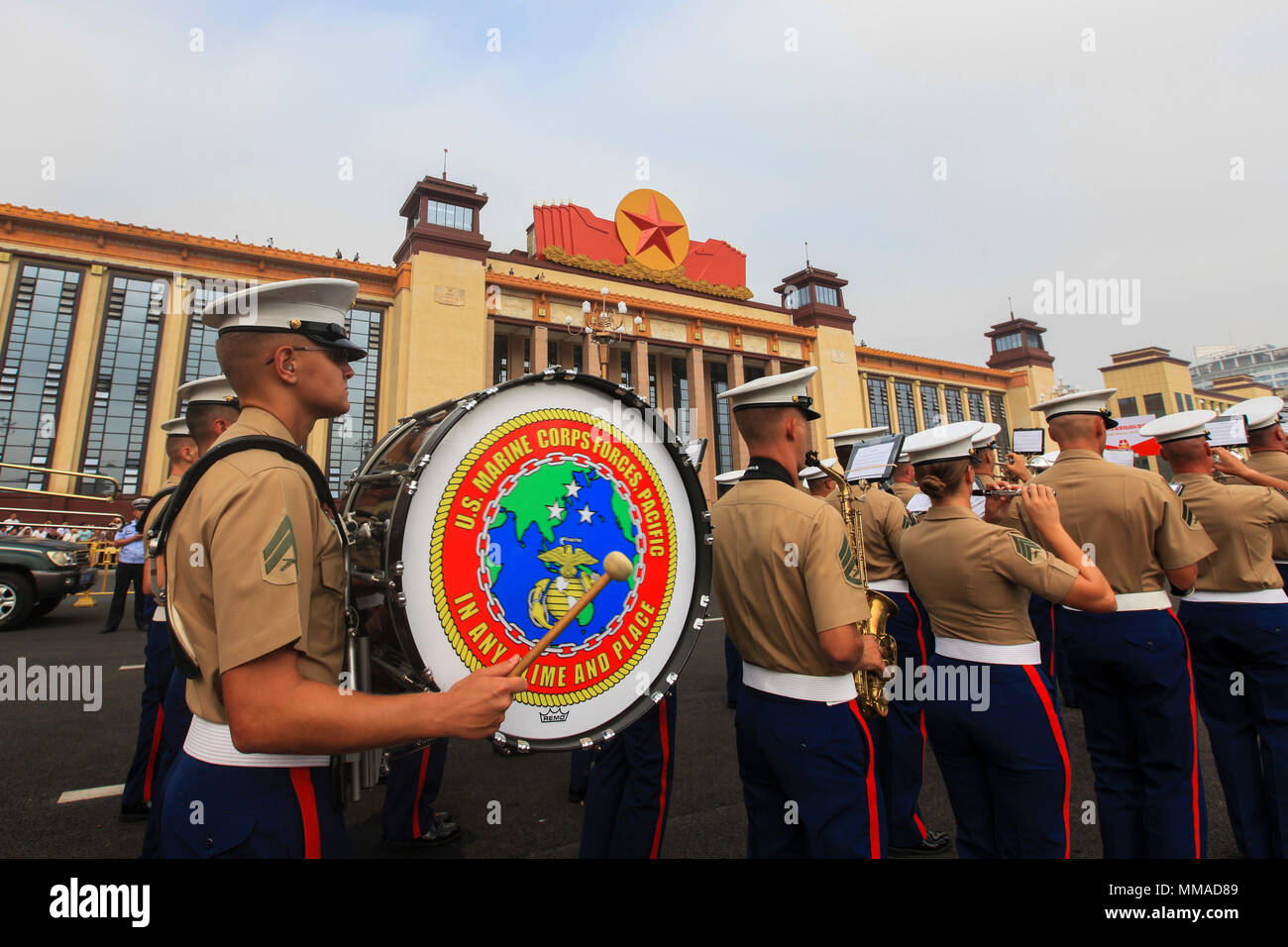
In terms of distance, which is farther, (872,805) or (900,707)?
(900,707)

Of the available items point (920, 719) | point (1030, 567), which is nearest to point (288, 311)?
point (1030, 567)

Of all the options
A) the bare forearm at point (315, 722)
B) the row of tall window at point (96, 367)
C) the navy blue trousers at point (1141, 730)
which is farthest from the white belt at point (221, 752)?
the row of tall window at point (96, 367)

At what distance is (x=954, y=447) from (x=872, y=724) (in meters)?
1.82

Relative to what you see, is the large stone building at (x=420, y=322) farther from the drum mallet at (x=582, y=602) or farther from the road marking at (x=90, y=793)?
the drum mallet at (x=582, y=602)

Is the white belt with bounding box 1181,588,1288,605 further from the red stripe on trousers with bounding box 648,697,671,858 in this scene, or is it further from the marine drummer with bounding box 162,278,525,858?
the marine drummer with bounding box 162,278,525,858

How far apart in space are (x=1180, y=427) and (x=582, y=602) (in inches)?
154

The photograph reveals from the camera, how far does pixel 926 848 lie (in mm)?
3271

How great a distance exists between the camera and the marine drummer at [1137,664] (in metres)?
2.65

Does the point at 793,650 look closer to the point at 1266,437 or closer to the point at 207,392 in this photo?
the point at 207,392

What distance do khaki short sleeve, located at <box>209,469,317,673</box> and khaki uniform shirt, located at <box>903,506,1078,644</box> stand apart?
2381 millimetres

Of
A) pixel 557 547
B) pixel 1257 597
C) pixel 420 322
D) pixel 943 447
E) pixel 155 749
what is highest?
pixel 420 322

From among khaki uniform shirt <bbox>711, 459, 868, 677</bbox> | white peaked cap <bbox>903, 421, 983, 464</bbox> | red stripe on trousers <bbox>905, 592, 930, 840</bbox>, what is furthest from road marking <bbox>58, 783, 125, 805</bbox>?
white peaked cap <bbox>903, 421, 983, 464</bbox>

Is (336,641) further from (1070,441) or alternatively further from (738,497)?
(1070,441)

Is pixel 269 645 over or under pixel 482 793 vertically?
over
